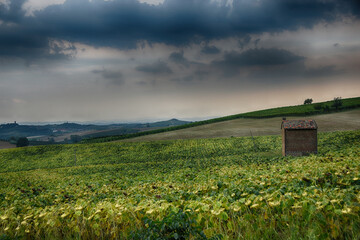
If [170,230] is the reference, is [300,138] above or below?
below

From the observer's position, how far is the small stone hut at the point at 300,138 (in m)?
33.2

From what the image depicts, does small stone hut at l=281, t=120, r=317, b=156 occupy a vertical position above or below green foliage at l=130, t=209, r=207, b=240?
below

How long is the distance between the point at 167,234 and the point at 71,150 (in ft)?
218

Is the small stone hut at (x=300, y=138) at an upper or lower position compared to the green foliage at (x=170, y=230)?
lower

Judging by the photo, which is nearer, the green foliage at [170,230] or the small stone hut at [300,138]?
the green foliage at [170,230]

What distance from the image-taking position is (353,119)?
76500 millimetres

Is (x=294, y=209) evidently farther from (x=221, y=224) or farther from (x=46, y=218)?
(x=46, y=218)

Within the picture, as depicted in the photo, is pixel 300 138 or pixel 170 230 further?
pixel 300 138

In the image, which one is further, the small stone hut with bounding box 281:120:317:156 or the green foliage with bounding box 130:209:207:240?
the small stone hut with bounding box 281:120:317:156

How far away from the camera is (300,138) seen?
33562mm

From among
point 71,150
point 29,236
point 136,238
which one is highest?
point 136,238

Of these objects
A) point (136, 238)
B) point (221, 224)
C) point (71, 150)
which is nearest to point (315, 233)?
point (221, 224)

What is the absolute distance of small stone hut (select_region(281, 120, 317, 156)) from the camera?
109 feet

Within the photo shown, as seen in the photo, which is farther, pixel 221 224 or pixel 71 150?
pixel 71 150
